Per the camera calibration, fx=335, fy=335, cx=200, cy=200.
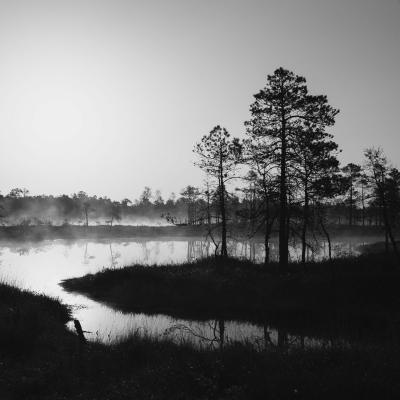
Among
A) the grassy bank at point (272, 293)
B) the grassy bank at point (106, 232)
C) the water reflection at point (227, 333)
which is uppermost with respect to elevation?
the grassy bank at point (106, 232)

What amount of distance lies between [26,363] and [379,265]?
69.5 feet

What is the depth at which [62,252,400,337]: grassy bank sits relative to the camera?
15.9m

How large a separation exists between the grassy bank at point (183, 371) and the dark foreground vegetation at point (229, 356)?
3 centimetres

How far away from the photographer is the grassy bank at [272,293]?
627 inches

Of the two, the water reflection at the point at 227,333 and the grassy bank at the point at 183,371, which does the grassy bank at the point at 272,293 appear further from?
the grassy bank at the point at 183,371

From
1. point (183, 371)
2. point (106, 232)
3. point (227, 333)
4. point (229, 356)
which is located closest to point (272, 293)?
point (227, 333)

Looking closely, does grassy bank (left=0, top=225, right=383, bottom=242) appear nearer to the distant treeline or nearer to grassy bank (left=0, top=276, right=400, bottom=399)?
the distant treeline

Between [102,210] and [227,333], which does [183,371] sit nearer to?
[227,333]

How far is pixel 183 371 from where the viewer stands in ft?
28.7

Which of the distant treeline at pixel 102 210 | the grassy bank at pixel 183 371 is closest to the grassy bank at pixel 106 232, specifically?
the distant treeline at pixel 102 210

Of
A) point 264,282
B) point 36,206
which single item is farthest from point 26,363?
point 36,206

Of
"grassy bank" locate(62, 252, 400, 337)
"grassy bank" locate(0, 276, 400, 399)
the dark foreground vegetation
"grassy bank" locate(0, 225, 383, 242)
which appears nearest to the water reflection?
"grassy bank" locate(62, 252, 400, 337)

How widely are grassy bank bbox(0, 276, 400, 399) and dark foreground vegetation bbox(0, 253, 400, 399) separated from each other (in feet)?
0.09

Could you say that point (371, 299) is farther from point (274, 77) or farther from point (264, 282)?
point (274, 77)
